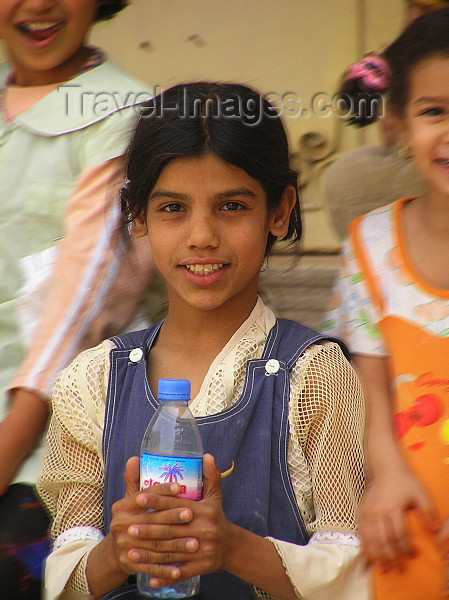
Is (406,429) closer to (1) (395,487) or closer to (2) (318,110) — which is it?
(1) (395,487)

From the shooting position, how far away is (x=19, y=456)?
2.31m

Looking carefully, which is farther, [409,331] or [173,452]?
[409,331]

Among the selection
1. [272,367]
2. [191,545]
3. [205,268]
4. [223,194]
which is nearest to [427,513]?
[272,367]

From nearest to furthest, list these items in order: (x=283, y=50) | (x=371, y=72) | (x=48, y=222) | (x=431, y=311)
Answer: (x=431, y=311) → (x=48, y=222) → (x=371, y=72) → (x=283, y=50)

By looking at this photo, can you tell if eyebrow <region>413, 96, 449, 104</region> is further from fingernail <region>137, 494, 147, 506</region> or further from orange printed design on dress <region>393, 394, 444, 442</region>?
fingernail <region>137, 494, 147, 506</region>

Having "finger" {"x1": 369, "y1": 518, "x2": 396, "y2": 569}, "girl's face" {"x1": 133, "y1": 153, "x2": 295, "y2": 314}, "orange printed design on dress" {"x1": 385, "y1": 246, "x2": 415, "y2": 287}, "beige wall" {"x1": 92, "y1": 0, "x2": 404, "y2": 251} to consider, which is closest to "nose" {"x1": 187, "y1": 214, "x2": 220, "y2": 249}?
"girl's face" {"x1": 133, "y1": 153, "x2": 295, "y2": 314}

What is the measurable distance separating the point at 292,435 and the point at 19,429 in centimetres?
65

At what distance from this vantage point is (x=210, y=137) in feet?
7.21

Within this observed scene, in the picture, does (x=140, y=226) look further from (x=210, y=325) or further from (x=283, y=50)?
(x=283, y=50)

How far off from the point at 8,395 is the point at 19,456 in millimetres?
165

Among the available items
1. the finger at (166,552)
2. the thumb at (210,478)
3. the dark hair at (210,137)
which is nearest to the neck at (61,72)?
the dark hair at (210,137)

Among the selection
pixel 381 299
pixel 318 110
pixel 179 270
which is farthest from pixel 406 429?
pixel 318 110

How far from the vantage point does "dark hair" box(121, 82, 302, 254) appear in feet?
7.21

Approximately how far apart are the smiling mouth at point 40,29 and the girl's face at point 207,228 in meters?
0.70
